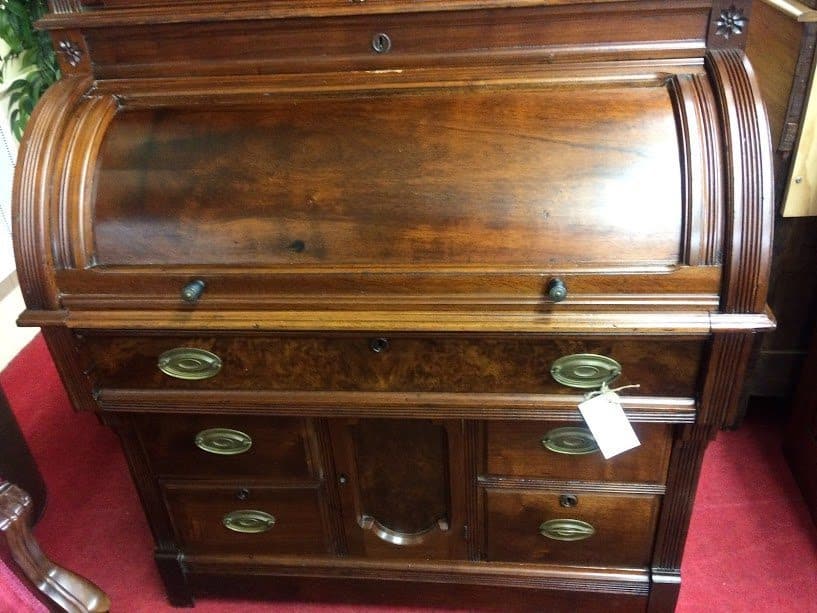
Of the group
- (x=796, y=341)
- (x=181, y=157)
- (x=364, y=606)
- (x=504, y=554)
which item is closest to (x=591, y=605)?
(x=504, y=554)

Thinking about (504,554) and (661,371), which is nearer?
(661,371)

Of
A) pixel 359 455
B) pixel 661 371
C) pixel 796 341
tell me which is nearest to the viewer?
pixel 661 371

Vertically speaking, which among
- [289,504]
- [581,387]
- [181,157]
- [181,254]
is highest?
[181,157]

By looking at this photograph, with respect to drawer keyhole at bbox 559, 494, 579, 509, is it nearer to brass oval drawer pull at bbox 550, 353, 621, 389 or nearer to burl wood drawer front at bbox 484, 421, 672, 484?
burl wood drawer front at bbox 484, 421, 672, 484

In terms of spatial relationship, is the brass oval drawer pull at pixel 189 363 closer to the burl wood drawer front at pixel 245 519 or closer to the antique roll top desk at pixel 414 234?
the antique roll top desk at pixel 414 234

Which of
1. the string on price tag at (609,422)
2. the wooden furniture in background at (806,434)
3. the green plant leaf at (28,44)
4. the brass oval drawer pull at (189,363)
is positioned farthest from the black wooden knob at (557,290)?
the green plant leaf at (28,44)

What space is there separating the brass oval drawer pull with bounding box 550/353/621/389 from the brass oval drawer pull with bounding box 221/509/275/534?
776 millimetres

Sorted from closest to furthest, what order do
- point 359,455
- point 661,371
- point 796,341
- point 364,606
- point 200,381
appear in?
point 661,371 < point 200,381 < point 359,455 < point 364,606 < point 796,341

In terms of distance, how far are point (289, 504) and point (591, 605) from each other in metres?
0.74

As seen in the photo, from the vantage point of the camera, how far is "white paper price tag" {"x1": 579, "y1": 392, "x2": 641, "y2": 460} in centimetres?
129

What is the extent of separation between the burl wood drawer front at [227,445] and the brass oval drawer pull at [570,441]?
492 mm

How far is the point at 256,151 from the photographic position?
4.36ft

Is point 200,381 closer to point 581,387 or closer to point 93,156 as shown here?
point 93,156

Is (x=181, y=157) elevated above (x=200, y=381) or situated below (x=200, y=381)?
above
